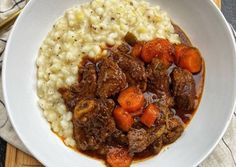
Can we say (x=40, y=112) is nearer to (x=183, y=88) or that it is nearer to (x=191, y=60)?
(x=183, y=88)

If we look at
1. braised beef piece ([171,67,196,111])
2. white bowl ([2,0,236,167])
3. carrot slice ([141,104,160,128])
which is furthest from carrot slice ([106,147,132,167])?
braised beef piece ([171,67,196,111])

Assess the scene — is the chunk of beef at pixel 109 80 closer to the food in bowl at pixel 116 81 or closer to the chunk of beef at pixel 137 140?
the food in bowl at pixel 116 81

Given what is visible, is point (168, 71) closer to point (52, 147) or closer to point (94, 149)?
point (94, 149)

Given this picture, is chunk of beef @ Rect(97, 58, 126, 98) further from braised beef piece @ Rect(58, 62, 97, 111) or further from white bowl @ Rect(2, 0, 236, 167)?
Answer: white bowl @ Rect(2, 0, 236, 167)

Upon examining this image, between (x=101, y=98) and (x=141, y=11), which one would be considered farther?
(x=141, y=11)

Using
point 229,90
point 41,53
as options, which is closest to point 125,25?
point 41,53
